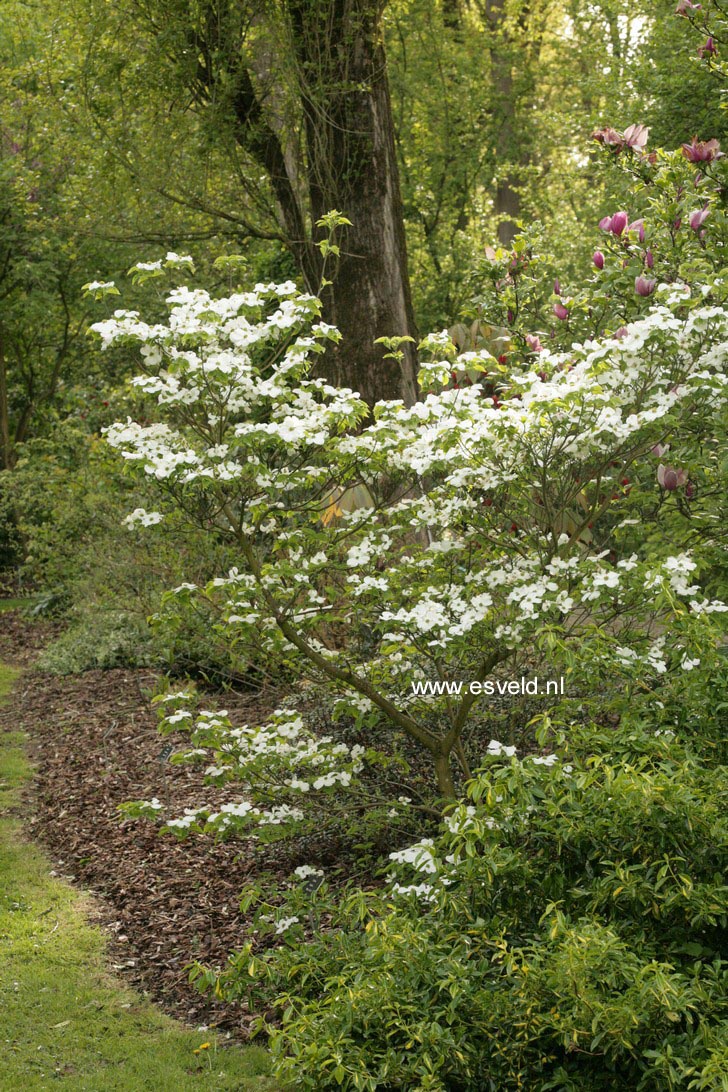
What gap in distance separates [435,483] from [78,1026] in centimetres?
235

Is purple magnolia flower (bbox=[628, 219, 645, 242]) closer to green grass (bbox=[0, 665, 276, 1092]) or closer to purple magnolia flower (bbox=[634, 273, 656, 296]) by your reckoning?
purple magnolia flower (bbox=[634, 273, 656, 296])

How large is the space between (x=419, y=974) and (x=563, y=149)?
55.0ft

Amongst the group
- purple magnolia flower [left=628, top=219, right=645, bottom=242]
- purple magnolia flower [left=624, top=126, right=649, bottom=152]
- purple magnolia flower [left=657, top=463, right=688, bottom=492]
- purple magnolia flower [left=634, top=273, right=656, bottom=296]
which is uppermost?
purple magnolia flower [left=624, top=126, right=649, bottom=152]

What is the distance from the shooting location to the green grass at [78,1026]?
339cm

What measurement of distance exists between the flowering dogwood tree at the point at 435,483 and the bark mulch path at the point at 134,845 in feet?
2.03

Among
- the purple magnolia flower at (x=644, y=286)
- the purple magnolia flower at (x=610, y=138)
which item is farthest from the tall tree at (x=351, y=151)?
the purple magnolia flower at (x=644, y=286)

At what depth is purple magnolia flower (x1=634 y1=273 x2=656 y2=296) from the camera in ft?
13.9

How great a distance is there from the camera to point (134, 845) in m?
5.41

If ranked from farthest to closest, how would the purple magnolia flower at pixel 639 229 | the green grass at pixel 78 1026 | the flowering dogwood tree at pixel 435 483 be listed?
the purple magnolia flower at pixel 639 229
the flowering dogwood tree at pixel 435 483
the green grass at pixel 78 1026

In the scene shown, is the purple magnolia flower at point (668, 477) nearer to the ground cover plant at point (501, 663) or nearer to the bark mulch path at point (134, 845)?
the ground cover plant at point (501, 663)

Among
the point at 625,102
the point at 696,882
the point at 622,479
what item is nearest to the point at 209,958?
the point at 696,882

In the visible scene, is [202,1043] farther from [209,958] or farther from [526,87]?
[526,87]

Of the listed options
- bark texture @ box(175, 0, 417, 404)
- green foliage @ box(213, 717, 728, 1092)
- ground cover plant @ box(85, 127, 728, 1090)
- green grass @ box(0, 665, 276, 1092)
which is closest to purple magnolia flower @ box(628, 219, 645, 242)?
ground cover plant @ box(85, 127, 728, 1090)

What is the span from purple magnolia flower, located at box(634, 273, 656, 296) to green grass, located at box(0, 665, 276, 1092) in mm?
3042
